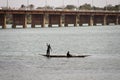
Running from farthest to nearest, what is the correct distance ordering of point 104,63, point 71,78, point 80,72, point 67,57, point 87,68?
point 67,57, point 104,63, point 87,68, point 80,72, point 71,78

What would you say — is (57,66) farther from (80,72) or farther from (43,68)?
(80,72)

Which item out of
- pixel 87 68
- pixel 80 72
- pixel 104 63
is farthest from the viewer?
pixel 104 63

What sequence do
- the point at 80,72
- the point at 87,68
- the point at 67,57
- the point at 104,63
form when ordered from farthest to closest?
the point at 67,57 < the point at 104,63 < the point at 87,68 < the point at 80,72

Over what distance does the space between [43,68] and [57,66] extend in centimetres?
289

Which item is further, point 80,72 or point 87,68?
point 87,68

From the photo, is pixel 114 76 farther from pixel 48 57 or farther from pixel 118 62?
pixel 48 57

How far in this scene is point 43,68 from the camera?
6488 centimetres

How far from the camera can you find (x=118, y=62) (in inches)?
2857

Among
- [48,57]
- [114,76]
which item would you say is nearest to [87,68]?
[114,76]

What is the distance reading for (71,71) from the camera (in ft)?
201

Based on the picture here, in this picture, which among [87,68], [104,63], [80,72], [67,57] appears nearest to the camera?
[80,72]

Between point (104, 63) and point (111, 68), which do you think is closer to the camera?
point (111, 68)

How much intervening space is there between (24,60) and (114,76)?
2340 cm

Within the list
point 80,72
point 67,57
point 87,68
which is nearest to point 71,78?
point 80,72
